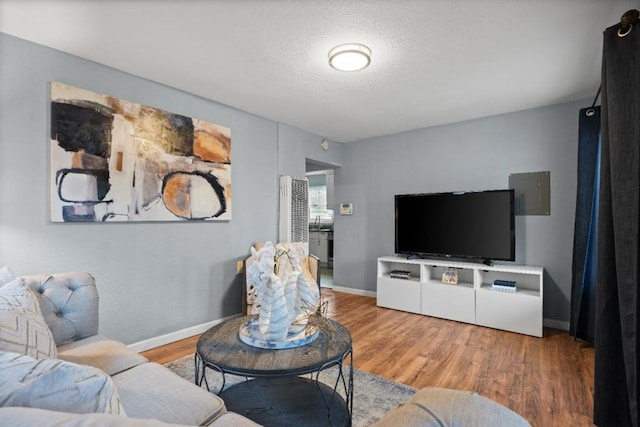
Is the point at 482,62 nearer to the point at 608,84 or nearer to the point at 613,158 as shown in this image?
the point at 608,84

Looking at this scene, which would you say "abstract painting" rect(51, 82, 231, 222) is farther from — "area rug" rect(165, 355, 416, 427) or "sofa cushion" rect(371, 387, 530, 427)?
"sofa cushion" rect(371, 387, 530, 427)

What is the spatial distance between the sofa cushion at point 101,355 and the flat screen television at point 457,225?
337 cm

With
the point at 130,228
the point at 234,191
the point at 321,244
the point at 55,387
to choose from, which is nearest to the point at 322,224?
the point at 321,244

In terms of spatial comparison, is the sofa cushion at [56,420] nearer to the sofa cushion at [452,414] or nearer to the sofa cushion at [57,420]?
the sofa cushion at [57,420]

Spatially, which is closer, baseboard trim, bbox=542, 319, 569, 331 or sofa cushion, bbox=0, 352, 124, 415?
sofa cushion, bbox=0, 352, 124, 415

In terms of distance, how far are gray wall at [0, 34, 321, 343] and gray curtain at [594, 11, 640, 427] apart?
3089mm

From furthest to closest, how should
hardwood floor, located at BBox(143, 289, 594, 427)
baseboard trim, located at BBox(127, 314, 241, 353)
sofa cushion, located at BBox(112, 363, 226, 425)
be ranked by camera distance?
baseboard trim, located at BBox(127, 314, 241, 353)
hardwood floor, located at BBox(143, 289, 594, 427)
sofa cushion, located at BBox(112, 363, 226, 425)

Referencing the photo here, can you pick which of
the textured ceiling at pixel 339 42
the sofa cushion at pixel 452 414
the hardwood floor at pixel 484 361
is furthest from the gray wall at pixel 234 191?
the sofa cushion at pixel 452 414

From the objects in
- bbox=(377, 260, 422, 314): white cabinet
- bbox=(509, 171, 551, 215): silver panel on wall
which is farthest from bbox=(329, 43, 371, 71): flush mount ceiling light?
bbox=(377, 260, 422, 314): white cabinet

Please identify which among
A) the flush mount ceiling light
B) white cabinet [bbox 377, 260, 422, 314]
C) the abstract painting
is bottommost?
white cabinet [bbox 377, 260, 422, 314]

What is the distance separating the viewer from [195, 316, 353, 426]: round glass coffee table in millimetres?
1431

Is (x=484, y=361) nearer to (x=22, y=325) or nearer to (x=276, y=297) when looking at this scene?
(x=276, y=297)

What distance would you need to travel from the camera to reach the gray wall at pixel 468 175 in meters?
3.46

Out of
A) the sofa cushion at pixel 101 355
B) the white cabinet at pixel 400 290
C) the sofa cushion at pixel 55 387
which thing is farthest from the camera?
the white cabinet at pixel 400 290
